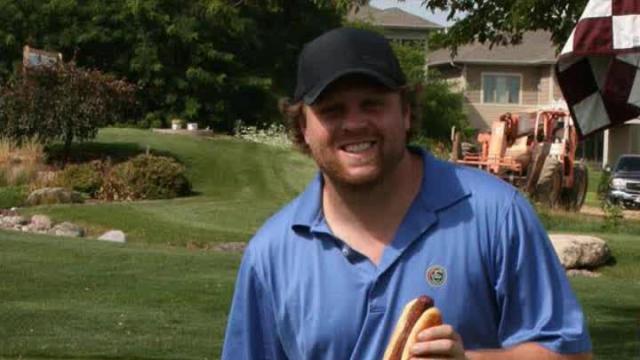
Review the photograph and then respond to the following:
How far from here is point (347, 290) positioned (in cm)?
319

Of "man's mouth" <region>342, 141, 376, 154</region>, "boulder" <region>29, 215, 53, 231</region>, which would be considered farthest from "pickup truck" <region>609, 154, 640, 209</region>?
"man's mouth" <region>342, 141, 376, 154</region>

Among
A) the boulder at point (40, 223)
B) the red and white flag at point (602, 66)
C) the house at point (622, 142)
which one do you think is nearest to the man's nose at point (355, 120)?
the red and white flag at point (602, 66)

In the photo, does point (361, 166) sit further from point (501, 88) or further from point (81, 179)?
point (501, 88)

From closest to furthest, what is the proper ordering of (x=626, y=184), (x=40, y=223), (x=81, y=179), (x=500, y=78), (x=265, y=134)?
(x=40, y=223) → (x=81, y=179) → (x=626, y=184) → (x=265, y=134) → (x=500, y=78)

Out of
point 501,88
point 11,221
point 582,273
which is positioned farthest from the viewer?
point 501,88

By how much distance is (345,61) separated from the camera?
10.5 feet

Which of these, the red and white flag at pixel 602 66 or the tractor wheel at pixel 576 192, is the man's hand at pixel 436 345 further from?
the tractor wheel at pixel 576 192

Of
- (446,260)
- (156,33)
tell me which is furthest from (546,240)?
(156,33)

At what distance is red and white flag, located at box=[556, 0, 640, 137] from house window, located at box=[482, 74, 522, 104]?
5968cm

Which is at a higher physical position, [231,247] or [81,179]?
[231,247]

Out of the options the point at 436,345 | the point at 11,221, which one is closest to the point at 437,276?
the point at 436,345

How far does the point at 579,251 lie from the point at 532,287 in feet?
47.5

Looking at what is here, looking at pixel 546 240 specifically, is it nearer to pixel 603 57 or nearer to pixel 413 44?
pixel 603 57

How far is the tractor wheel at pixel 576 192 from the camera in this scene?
30078 mm
